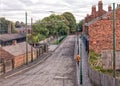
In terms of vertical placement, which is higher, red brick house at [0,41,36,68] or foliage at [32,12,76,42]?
foliage at [32,12,76,42]

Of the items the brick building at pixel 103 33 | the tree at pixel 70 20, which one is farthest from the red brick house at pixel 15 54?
the tree at pixel 70 20

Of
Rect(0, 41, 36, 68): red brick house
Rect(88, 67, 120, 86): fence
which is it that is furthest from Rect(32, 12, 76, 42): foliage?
Rect(88, 67, 120, 86): fence

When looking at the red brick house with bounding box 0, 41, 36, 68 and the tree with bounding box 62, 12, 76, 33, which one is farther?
the tree with bounding box 62, 12, 76, 33

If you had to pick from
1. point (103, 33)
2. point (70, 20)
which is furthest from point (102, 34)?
point (70, 20)

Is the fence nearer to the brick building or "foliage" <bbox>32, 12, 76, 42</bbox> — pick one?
the brick building

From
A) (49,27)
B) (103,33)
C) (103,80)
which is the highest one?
(49,27)

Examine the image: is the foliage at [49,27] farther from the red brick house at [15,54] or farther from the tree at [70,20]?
the red brick house at [15,54]

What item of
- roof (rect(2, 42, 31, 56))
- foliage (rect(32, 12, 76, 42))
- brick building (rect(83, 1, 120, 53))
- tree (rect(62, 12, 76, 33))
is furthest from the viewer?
tree (rect(62, 12, 76, 33))

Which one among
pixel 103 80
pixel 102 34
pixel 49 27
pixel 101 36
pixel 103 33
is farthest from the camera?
pixel 49 27

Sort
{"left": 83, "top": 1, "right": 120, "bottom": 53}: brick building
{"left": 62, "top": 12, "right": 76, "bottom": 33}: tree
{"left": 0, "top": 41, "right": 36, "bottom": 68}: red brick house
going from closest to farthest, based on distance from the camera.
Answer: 1. {"left": 83, "top": 1, "right": 120, "bottom": 53}: brick building
2. {"left": 0, "top": 41, "right": 36, "bottom": 68}: red brick house
3. {"left": 62, "top": 12, "right": 76, "bottom": 33}: tree

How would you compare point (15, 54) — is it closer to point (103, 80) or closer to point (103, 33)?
point (103, 33)

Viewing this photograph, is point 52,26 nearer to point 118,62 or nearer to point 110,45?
point 110,45

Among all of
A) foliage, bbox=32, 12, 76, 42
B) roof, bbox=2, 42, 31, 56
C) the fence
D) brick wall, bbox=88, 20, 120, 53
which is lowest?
the fence

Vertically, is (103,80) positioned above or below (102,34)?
below
